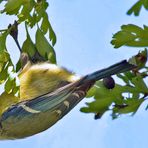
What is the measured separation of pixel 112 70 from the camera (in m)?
1.61

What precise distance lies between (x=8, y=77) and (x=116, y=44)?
52cm

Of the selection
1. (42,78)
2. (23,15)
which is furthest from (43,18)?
(42,78)

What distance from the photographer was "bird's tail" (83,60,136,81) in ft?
5.09

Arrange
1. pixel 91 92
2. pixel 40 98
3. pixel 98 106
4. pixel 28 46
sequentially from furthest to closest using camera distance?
1. pixel 28 46
2. pixel 40 98
3. pixel 91 92
4. pixel 98 106

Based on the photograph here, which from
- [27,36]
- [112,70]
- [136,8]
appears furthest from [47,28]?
[112,70]

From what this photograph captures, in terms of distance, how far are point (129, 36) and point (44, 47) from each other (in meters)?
0.47

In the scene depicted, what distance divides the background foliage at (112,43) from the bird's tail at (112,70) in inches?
1.7

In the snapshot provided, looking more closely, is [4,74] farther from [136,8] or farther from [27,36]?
[136,8]

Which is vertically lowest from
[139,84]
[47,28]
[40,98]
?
[40,98]

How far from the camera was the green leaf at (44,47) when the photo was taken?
6.37 feet

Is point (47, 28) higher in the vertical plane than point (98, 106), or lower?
higher

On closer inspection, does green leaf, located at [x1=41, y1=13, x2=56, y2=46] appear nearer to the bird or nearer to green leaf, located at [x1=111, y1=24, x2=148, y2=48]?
the bird

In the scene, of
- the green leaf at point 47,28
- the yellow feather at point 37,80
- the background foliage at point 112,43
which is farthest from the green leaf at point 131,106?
the green leaf at point 47,28

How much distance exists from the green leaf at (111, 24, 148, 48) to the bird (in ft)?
0.39
